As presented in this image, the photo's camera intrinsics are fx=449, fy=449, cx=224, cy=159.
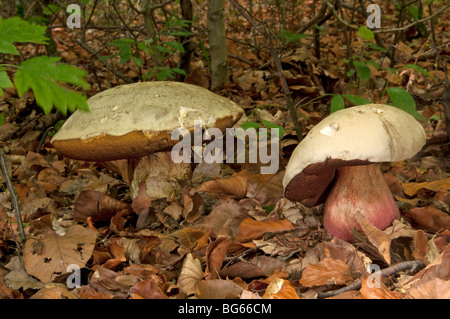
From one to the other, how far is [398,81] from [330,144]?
7.50 ft

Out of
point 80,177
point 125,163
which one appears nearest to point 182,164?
point 125,163

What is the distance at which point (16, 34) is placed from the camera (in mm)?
1456

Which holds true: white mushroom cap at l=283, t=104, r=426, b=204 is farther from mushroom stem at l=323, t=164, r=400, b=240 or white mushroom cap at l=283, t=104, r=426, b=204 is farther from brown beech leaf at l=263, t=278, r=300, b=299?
brown beech leaf at l=263, t=278, r=300, b=299

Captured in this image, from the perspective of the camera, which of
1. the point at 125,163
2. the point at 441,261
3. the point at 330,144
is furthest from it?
the point at 125,163

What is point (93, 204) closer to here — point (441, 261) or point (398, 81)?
point (441, 261)

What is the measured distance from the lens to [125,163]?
8.86 feet

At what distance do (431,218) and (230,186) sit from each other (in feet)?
3.02

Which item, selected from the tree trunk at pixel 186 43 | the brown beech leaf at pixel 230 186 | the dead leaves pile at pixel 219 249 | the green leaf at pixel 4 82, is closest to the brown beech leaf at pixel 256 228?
the dead leaves pile at pixel 219 249

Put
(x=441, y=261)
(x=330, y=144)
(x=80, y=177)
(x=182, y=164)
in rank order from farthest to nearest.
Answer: (x=80, y=177)
(x=182, y=164)
(x=330, y=144)
(x=441, y=261)

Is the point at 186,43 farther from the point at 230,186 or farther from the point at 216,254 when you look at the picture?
the point at 216,254

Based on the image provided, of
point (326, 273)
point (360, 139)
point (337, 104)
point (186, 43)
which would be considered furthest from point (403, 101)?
point (186, 43)

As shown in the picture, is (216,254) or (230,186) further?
(230,186)

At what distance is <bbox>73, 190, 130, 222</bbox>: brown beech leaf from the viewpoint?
227 cm

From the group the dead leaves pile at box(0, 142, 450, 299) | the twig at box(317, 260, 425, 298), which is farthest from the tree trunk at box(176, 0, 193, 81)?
the twig at box(317, 260, 425, 298)
